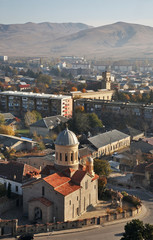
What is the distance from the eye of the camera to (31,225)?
24906 millimetres

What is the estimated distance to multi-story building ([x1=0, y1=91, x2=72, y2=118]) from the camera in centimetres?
6794

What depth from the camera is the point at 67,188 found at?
2688cm

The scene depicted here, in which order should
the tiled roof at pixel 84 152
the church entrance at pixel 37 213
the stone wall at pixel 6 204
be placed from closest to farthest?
the church entrance at pixel 37 213 < the stone wall at pixel 6 204 < the tiled roof at pixel 84 152

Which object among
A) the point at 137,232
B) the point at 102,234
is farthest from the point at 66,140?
the point at 137,232

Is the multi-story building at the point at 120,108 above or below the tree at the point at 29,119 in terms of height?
above

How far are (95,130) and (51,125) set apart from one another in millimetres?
6748

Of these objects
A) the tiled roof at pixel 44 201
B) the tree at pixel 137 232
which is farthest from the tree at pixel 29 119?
the tree at pixel 137 232

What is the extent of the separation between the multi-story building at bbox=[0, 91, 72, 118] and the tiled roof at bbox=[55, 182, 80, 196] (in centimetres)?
4016

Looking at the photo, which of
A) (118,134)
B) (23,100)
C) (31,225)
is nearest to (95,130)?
(118,134)

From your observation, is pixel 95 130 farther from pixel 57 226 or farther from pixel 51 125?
pixel 57 226

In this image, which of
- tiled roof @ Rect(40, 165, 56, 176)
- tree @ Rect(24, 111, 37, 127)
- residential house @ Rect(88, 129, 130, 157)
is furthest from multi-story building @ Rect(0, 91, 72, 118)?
tiled roof @ Rect(40, 165, 56, 176)

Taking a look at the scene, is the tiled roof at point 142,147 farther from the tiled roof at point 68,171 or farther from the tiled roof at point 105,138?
the tiled roof at point 68,171

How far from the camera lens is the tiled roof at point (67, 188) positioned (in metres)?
26.2

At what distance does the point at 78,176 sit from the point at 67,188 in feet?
5.21
